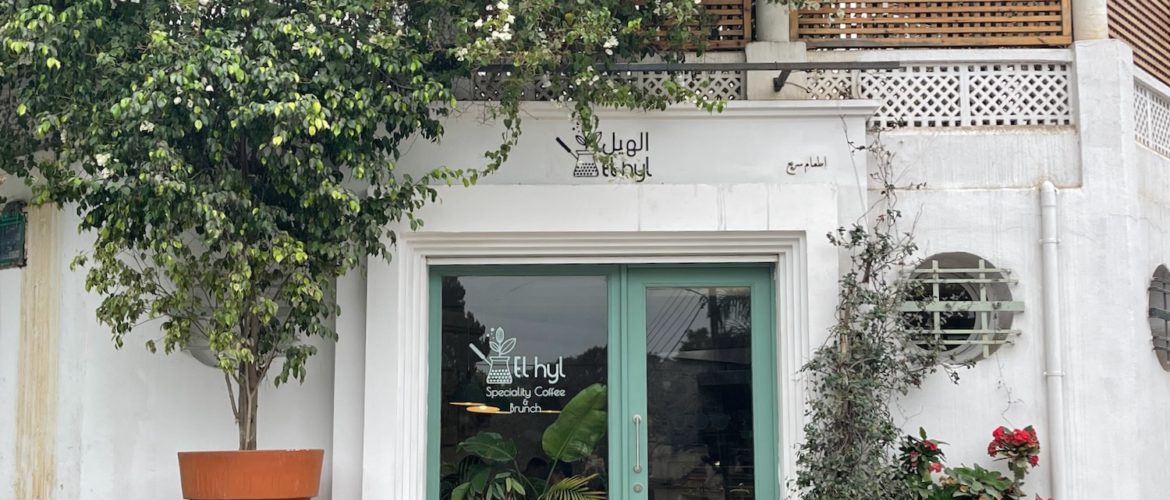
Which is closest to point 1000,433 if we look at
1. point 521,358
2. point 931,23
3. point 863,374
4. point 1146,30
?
point 863,374

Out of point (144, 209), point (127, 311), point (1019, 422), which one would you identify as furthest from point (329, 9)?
point (1019, 422)

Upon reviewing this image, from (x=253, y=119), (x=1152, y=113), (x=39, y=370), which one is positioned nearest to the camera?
(x=253, y=119)

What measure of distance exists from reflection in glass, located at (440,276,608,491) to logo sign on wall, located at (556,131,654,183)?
0.70 metres

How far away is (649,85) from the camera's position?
8367 mm

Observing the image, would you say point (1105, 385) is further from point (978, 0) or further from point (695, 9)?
point (695, 9)

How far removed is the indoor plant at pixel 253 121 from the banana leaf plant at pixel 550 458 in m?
1.06

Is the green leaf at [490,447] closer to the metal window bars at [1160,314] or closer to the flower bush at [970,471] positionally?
the flower bush at [970,471]

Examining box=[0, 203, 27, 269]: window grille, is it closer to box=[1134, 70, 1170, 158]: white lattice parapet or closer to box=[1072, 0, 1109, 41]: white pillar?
box=[1072, 0, 1109, 41]: white pillar

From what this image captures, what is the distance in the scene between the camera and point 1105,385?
7926 mm

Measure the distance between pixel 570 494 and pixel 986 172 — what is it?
3.13 m

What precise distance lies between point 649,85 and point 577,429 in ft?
6.96

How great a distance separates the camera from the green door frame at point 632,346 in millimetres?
8195

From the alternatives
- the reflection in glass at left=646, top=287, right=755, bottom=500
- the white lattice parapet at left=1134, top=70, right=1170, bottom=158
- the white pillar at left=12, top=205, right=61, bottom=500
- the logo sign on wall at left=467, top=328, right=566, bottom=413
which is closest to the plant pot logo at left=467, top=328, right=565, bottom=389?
the logo sign on wall at left=467, top=328, right=566, bottom=413

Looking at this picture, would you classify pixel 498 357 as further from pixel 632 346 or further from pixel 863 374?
pixel 863 374
